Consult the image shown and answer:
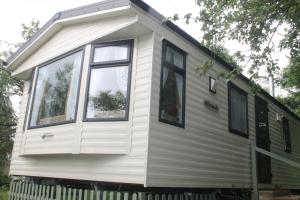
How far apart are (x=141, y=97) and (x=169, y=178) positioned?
162 centimetres

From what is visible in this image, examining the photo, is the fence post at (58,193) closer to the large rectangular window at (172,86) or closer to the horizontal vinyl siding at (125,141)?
the horizontal vinyl siding at (125,141)

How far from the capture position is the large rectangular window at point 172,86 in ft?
22.8

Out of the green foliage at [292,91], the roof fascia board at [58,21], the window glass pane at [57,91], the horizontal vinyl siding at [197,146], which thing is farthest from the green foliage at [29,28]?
the horizontal vinyl siding at [197,146]

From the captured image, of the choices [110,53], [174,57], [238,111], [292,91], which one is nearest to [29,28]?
[238,111]

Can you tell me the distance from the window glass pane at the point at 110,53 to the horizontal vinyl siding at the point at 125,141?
0.32 m

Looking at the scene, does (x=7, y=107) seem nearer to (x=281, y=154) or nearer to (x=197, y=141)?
(x=281, y=154)

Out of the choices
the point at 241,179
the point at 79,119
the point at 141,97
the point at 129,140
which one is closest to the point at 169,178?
the point at 129,140

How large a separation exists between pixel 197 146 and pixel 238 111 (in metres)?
3.08

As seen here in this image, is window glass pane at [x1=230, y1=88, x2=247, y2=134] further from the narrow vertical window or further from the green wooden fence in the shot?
the narrow vertical window

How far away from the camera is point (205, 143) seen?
820cm

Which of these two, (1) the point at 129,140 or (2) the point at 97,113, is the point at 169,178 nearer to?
(1) the point at 129,140

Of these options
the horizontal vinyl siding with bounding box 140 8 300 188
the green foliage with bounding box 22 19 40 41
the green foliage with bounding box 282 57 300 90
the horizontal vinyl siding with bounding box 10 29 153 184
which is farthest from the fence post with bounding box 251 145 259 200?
the green foliage with bounding box 22 19 40 41

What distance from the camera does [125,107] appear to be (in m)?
6.73

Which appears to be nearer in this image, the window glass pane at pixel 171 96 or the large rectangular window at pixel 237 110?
the window glass pane at pixel 171 96
